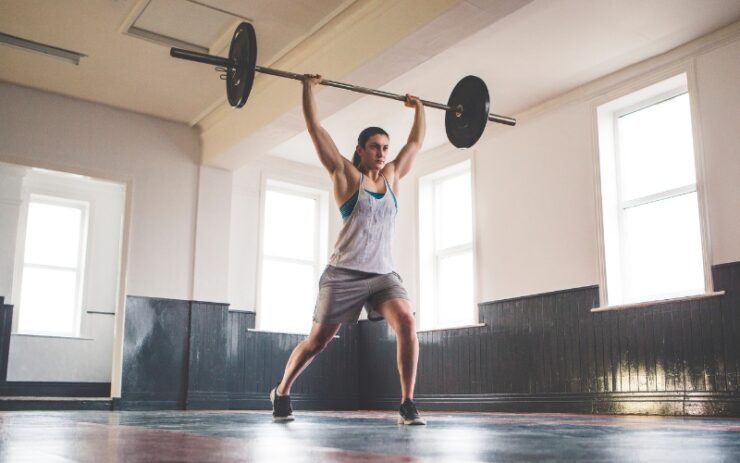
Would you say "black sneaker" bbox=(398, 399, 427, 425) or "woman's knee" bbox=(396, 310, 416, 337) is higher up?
"woman's knee" bbox=(396, 310, 416, 337)

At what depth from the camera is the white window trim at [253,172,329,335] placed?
7.14m

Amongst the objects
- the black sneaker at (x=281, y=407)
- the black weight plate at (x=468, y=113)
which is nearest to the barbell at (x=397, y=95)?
the black weight plate at (x=468, y=113)

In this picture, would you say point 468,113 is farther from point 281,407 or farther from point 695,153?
point 695,153

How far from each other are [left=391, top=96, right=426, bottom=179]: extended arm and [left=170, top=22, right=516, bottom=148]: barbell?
0.06m

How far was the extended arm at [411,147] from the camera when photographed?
3432mm

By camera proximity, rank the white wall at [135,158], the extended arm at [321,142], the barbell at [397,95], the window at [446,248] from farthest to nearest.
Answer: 1. the window at [446,248]
2. the white wall at [135,158]
3. the barbell at [397,95]
4. the extended arm at [321,142]

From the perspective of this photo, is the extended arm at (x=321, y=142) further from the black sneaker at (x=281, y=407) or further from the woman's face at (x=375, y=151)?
the black sneaker at (x=281, y=407)

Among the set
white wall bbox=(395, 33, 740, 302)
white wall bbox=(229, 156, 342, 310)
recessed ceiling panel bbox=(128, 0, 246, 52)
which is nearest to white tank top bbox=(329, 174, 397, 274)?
recessed ceiling panel bbox=(128, 0, 246, 52)

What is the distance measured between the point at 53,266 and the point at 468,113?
18.9ft

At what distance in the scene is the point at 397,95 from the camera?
137 inches

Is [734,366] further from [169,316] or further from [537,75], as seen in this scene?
[169,316]

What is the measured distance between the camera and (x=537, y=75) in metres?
5.57

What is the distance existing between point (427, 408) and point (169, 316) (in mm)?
2415

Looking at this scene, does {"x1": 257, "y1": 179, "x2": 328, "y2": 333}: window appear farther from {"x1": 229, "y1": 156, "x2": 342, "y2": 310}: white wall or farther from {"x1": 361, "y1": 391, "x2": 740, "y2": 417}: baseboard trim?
{"x1": 361, "y1": 391, "x2": 740, "y2": 417}: baseboard trim
